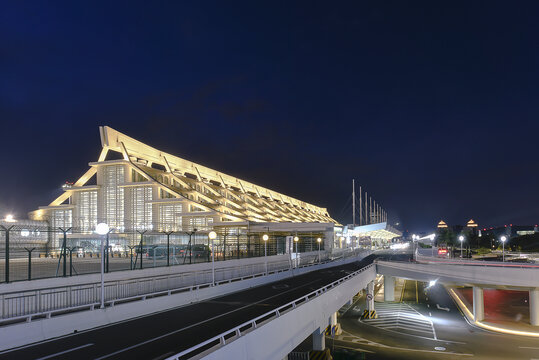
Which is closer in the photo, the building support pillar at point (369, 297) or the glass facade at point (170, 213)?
the building support pillar at point (369, 297)

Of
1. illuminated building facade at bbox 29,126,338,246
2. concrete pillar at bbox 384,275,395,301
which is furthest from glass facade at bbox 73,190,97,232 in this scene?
concrete pillar at bbox 384,275,395,301

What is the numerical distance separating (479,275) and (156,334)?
32143mm

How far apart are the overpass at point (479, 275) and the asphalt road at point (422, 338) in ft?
12.5

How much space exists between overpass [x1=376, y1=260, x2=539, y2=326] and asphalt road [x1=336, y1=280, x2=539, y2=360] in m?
3.82

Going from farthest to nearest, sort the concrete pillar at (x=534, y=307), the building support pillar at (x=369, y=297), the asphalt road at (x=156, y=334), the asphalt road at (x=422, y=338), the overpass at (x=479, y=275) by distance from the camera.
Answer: the building support pillar at (x=369, y=297) → the concrete pillar at (x=534, y=307) → the overpass at (x=479, y=275) → the asphalt road at (x=422, y=338) → the asphalt road at (x=156, y=334)

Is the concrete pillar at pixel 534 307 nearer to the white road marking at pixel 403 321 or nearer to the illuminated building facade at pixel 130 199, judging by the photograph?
the white road marking at pixel 403 321

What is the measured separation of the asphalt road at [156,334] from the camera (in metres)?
12.2

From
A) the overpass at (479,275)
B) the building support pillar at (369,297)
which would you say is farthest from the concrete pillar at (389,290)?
the building support pillar at (369,297)

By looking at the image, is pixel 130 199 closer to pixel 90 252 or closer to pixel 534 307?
pixel 90 252

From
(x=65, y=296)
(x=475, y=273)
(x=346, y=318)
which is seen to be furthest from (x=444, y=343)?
(x=65, y=296)

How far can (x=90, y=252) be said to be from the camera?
32.8 meters

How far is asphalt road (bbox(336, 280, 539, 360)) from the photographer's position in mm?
28752

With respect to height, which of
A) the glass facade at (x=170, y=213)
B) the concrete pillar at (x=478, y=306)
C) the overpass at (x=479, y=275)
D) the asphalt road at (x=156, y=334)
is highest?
the glass facade at (x=170, y=213)

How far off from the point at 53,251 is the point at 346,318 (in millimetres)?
27615
